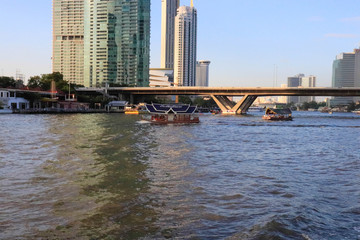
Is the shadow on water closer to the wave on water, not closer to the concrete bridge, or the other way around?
the wave on water

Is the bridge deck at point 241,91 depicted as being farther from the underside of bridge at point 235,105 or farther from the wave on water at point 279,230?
the wave on water at point 279,230

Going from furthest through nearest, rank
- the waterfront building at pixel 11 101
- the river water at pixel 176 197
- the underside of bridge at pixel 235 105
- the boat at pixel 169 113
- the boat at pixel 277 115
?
1. the underside of bridge at pixel 235 105
2. the waterfront building at pixel 11 101
3. the boat at pixel 277 115
4. the boat at pixel 169 113
5. the river water at pixel 176 197

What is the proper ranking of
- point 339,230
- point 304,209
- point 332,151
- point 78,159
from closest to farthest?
point 339,230 < point 304,209 < point 78,159 < point 332,151

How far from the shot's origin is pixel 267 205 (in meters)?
12.4

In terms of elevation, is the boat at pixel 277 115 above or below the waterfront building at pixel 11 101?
below

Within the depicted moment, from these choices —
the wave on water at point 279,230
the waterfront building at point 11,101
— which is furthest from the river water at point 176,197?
A: the waterfront building at point 11,101

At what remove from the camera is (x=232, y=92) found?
5054 inches

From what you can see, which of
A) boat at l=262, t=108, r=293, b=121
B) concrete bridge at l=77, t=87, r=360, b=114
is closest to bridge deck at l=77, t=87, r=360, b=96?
concrete bridge at l=77, t=87, r=360, b=114

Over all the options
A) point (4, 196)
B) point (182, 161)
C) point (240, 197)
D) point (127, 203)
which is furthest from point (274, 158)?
point (4, 196)

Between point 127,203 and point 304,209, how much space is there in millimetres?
5910

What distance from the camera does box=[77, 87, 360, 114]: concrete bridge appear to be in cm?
11625

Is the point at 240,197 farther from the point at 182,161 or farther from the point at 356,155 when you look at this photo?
the point at 356,155

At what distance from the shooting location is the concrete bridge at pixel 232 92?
381 feet

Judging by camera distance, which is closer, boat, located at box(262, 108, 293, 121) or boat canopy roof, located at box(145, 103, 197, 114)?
boat canopy roof, located at box(145, 103, 197, 114)
